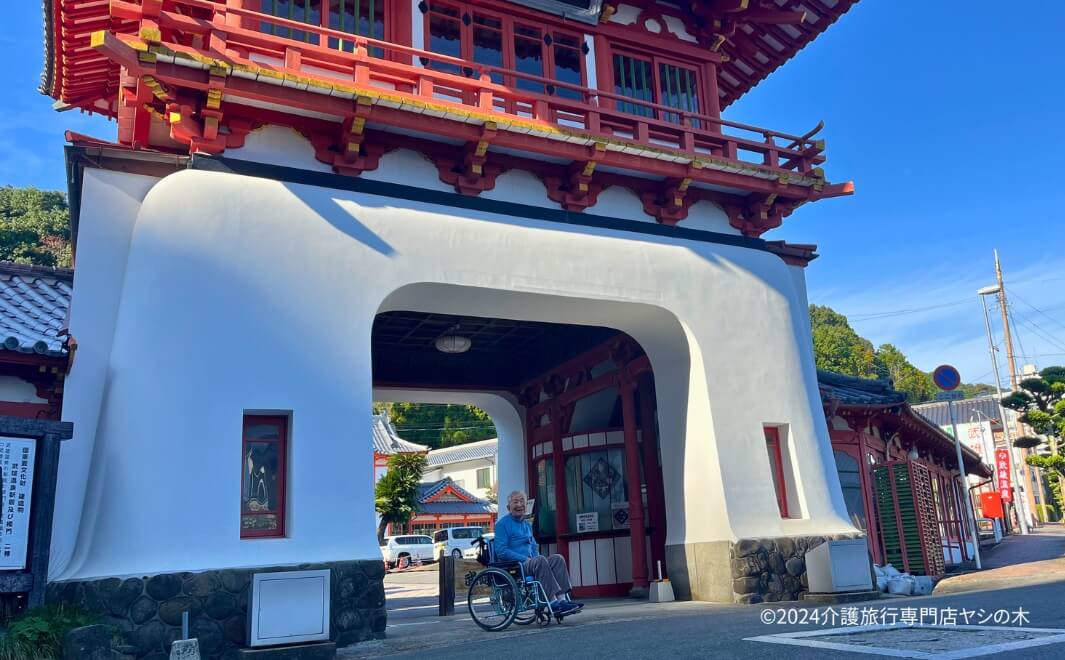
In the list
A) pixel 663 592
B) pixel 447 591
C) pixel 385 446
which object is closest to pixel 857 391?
pixel 663 592

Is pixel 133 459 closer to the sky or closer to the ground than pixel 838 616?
closer to the sky

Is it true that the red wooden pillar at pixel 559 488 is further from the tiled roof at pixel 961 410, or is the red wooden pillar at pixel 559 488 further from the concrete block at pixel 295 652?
the tiled roof at pixel 961 410

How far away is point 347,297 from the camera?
857cm

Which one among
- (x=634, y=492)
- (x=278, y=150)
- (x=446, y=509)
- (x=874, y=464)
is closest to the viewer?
(x=278, y=150)

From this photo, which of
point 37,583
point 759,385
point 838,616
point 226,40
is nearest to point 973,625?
point 838,616

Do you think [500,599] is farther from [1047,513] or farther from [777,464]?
[1047,513]

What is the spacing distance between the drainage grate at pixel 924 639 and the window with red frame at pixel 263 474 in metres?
4.72

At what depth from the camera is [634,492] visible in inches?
472

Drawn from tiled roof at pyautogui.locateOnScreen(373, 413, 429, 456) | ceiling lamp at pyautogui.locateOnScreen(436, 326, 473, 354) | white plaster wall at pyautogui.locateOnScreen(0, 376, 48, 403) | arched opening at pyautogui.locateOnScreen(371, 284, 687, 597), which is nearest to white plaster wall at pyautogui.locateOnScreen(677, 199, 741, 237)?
arched opening at pyautogui.locateOnScreen(371, 284, 687, 597)

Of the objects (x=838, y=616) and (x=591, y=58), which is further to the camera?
(x=591, y=58)

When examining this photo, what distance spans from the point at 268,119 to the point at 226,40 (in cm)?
89

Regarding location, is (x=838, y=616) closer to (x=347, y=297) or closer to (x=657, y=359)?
(x=657, y=359)

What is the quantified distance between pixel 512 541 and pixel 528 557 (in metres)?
0.23

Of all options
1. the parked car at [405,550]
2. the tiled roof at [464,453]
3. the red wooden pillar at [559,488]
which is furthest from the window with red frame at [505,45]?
the tiled roof at [464,453]
